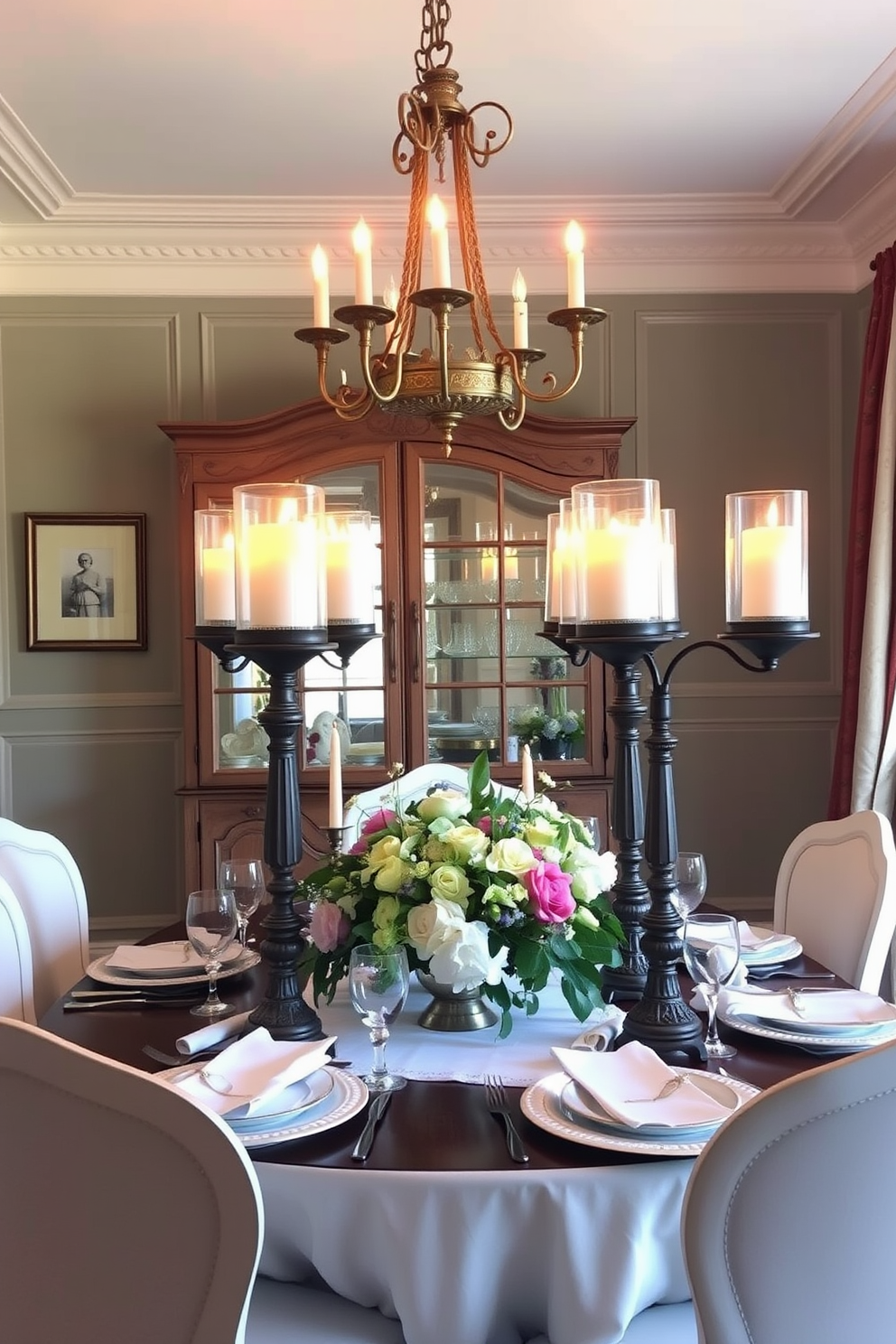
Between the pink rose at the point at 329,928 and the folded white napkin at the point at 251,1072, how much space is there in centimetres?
13

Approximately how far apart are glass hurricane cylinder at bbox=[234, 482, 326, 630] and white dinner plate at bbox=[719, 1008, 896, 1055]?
81 centimetres

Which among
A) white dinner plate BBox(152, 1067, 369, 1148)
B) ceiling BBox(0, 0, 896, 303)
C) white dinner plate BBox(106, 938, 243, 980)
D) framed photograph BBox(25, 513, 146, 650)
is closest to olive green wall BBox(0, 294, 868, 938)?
framed photograph BBox(25, 513, 146, 650)

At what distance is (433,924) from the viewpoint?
139 cm

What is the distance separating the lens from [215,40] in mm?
2498

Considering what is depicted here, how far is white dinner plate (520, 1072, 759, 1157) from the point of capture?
1.10m

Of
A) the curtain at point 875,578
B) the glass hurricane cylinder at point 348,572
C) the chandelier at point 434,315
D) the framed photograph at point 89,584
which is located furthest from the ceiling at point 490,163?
the glass hurricane cylinder at point 348,572

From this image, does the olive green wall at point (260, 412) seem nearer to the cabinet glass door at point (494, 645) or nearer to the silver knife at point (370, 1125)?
the cabinet glass door at point (494, 645)

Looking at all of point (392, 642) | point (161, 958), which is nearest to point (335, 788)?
point (161, 958)

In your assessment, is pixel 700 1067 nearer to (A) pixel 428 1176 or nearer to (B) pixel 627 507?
(A) pixel 428 1176

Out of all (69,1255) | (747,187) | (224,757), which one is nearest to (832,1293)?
(69,1255)

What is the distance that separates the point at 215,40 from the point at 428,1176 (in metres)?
2.51

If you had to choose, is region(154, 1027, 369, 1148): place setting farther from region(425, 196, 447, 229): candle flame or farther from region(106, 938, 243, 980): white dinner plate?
region(425, 196, 447, 229): candle flame

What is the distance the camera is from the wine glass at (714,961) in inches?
53.6

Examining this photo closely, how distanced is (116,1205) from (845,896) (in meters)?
1.48
